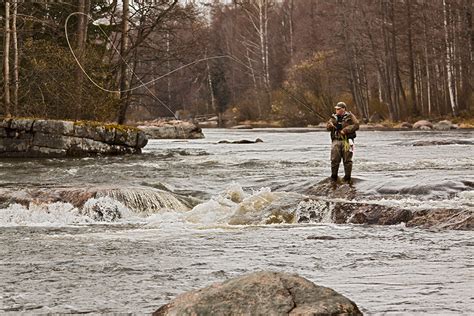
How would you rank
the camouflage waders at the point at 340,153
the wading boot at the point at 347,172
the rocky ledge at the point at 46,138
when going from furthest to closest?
1. the rocky ledge at the point at 46,138
2. the wading boot at the point at 347,172
3. the camouflage waders at the point at 340,153

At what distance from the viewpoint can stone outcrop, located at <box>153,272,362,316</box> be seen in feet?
17.0

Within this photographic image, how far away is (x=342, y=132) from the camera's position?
13953mm

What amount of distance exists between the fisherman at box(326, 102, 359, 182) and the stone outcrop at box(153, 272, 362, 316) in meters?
8.57

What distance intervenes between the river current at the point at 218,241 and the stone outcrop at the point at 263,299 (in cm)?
86

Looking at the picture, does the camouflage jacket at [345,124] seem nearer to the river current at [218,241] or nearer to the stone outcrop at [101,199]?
the river current at [218,241]

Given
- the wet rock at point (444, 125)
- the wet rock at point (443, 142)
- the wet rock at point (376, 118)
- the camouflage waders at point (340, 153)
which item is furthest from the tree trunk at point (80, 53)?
→ the wet rock at point (376, 118)

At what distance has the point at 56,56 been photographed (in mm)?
24656

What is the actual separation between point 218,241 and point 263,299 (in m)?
4.43

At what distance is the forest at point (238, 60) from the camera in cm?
2445

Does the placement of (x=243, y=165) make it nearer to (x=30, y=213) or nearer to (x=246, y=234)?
(x=30, y=213)

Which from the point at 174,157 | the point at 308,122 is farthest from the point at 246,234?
the point at 308,122

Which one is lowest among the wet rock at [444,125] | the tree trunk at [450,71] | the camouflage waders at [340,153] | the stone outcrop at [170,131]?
the wet rock at [444,125]

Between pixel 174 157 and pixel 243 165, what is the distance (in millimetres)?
3564

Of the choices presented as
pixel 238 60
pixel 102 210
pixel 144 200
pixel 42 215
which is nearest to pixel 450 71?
pixel 238 60
